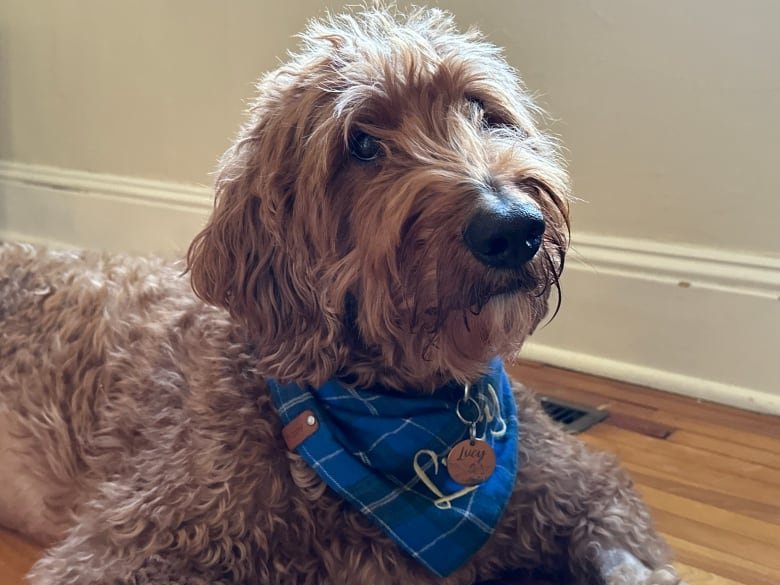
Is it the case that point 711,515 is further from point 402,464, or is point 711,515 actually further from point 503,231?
point 503,231

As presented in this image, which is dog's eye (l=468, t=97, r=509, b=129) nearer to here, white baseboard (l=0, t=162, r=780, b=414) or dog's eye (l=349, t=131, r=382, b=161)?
dog's eye (l=349, t=131, r=382, b=161)

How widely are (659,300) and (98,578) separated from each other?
1.73 metres

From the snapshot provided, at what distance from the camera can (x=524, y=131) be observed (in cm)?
168

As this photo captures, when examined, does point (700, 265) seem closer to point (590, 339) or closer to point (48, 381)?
point (590, 339)

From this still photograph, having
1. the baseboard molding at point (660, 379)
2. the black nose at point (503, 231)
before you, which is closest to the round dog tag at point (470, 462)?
the black nose at point (503, 231)

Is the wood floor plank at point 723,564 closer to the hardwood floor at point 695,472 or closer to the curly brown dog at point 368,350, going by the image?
the hardwood floor at point 695,472

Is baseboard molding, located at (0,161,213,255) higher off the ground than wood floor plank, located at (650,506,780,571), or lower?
lower

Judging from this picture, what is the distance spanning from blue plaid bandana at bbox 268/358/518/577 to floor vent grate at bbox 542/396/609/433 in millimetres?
799

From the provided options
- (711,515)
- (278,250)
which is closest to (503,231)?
(278,250)

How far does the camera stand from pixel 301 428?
1507 millimetres

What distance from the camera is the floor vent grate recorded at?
234 cm

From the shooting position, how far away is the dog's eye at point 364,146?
58.4 inches

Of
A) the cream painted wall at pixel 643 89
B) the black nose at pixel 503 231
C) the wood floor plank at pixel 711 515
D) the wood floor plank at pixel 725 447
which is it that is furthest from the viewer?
the cream painted wall at pixel 643 89

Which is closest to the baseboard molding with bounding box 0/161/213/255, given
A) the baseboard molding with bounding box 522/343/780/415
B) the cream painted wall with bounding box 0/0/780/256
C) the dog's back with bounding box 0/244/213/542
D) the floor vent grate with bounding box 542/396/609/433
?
the cream painted wall with bounding box 0/0/780/256
